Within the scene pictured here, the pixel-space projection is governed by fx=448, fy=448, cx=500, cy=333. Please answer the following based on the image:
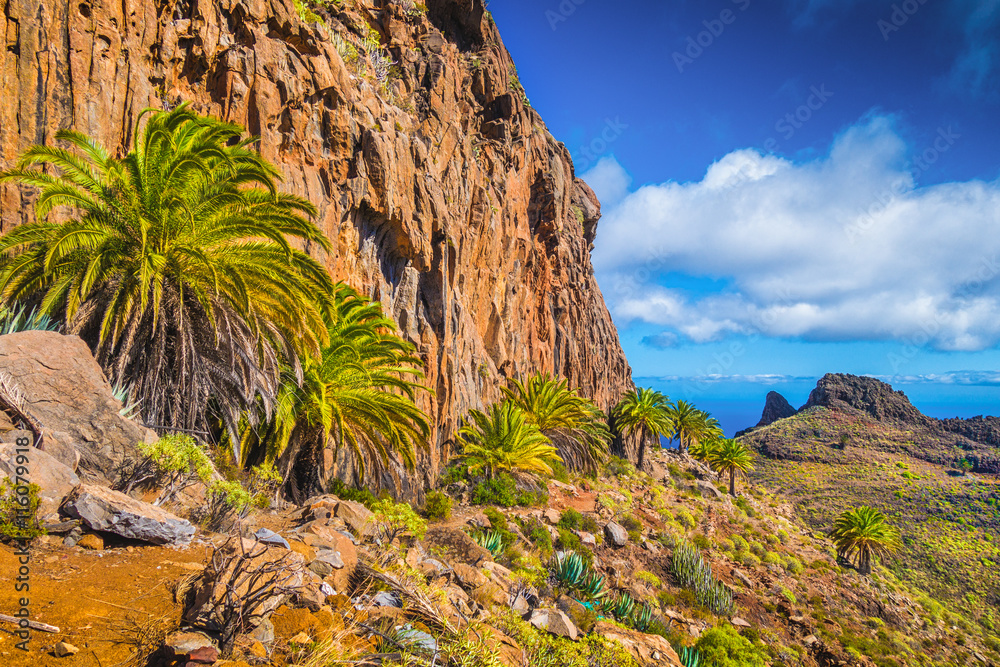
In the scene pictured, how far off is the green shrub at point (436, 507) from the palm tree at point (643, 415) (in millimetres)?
26600

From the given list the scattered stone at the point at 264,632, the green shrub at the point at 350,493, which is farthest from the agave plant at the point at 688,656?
the scattered stone at the point at 264,632

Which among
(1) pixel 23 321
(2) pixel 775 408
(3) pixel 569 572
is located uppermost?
(2) pixel 775 408

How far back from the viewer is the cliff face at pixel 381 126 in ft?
30.5

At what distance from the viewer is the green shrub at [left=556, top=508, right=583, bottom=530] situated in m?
19.0

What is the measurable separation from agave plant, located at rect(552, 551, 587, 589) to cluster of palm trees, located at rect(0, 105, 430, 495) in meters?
8.36

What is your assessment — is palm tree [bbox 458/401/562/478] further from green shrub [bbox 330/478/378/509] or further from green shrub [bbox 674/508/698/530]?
green shrub [bbox 674/508/698/530]

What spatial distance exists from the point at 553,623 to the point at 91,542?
18.3 feet

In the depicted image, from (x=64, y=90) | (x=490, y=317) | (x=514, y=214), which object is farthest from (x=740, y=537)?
(x=64, y=90)

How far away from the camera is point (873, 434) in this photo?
273 feet

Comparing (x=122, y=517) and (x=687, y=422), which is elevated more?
(x=687, y=422)

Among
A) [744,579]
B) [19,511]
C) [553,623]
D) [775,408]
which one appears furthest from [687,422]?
[775,408]

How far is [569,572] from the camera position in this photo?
1244 cm

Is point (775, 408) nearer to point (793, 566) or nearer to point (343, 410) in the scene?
point (793, 566)

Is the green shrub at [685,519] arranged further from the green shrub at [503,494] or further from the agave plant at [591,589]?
the agave plant at [591,589]
